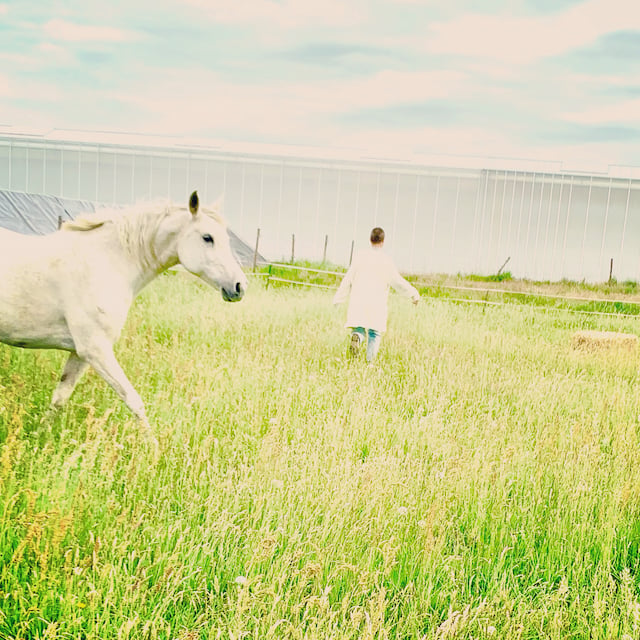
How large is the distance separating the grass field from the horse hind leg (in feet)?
0.41

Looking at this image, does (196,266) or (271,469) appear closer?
(271,469)

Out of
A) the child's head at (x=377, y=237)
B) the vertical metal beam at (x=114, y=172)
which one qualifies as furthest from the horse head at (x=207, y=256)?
the vertical metal beam at (x=114, y=172)

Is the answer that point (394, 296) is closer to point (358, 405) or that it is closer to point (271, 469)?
point (358, 405)

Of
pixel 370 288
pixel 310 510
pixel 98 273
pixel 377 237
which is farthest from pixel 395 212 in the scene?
pixel 310 510

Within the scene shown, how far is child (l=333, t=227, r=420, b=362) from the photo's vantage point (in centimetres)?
734

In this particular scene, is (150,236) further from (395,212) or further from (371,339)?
(395,212)

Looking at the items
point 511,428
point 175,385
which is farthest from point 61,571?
point 511,428

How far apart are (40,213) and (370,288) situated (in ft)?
48.7

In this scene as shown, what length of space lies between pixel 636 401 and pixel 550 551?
11.3 ft

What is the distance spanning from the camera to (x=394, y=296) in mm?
13570

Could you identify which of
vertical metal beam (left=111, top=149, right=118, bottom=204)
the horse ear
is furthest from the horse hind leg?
vertical metal beam (left=111, top=149, right=118, bottom=204)

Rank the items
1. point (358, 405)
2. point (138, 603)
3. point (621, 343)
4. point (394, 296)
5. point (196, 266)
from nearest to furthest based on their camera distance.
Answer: point (138, 603), point (196, 266), point (358, 405), point (621, 343), point (394, 296)

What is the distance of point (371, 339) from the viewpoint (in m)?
7.50

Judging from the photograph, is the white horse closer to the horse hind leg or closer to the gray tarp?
the horse hind leg
